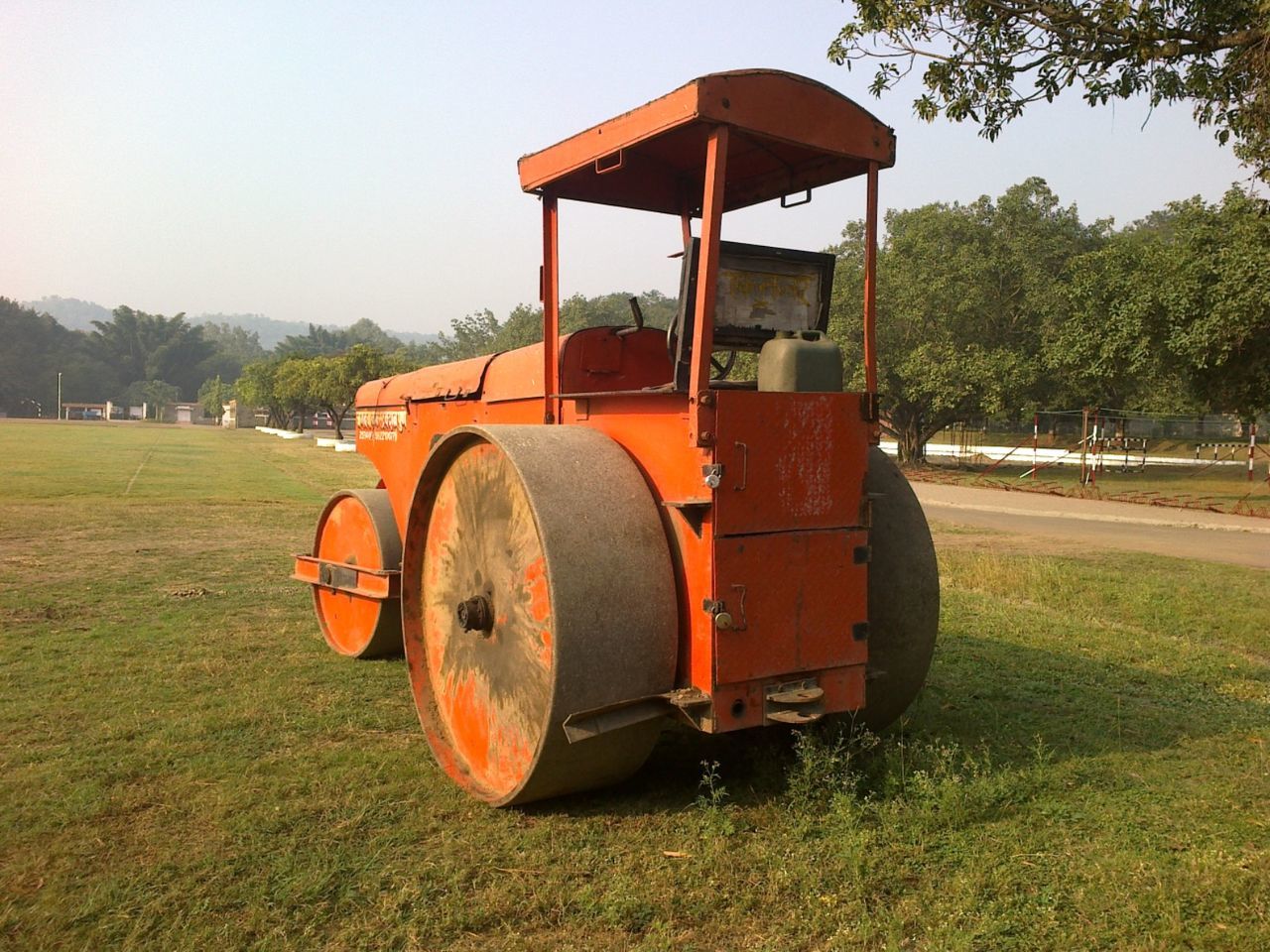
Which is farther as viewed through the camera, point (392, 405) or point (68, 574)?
point (68, 574)

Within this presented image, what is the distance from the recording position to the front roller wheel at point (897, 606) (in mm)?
4344

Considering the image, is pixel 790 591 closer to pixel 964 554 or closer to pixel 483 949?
pixel 483 949

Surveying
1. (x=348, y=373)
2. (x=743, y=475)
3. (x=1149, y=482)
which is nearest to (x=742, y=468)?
(x=743, y=475)

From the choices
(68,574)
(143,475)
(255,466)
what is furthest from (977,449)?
(68,574)

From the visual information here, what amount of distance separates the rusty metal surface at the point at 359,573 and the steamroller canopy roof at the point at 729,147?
8.64 feet

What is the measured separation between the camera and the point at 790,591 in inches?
150

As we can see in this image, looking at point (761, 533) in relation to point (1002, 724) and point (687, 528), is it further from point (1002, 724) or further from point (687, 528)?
point (1002, 724)

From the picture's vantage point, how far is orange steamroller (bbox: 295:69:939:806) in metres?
3.63

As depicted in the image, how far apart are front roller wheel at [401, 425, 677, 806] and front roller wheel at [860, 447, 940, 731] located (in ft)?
3.73

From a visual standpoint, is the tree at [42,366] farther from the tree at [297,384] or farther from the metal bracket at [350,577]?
the metal bracket at [350,577]

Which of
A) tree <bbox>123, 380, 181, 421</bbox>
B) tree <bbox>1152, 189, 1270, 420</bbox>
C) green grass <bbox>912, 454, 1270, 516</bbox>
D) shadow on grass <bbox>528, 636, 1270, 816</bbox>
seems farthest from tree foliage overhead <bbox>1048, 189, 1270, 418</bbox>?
tree <bbox>123, 380, 181, 421</bbox>

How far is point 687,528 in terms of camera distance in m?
3.77

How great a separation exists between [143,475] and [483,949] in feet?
81.7

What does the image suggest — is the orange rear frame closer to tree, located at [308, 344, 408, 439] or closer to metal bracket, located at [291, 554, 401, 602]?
metal bracket, located at [291, 554, 401, 602]
